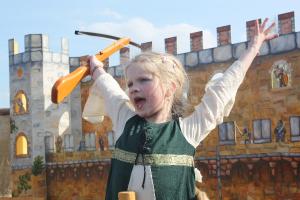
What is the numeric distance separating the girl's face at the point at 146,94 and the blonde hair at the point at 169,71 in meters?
0.02

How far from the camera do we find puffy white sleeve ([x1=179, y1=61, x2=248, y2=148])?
182 cm

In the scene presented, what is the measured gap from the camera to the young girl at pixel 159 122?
170cm

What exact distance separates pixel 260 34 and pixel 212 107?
33cm

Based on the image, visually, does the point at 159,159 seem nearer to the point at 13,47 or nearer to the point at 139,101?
the point at 139,101

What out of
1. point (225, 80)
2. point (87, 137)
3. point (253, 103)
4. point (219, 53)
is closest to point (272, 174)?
point (253, 103)

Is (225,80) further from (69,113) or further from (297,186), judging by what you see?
(69,113)

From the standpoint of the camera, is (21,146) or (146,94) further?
(21,146)

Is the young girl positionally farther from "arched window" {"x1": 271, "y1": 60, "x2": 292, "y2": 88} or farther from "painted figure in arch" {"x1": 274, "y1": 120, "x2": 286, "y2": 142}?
"arched window" {"x1": 271, "y1": 60, "x2": 292, "y2": 88}

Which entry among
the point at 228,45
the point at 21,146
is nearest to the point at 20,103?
the point at 21,146

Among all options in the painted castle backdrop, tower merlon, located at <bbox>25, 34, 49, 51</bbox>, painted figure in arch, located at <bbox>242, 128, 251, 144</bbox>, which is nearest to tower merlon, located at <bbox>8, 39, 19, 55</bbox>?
the painted castle backdrop

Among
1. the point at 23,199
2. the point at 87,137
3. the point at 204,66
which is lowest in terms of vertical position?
the point at 23,199

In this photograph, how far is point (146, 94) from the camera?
178 centimetres

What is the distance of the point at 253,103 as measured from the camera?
9859 millimetres

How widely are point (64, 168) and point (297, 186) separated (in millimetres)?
5741
